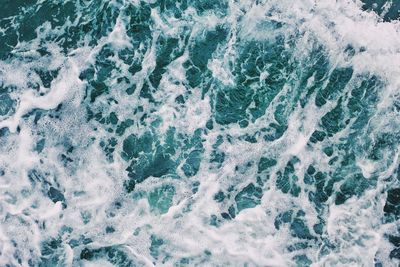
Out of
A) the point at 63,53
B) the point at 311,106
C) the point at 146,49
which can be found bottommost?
the point at 63,53

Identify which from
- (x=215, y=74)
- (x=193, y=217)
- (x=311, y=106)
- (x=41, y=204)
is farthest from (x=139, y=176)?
(x=311, y=106)

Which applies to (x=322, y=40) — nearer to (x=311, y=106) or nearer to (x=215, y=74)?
(x=311, y=106)

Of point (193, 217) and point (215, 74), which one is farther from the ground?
point (215, 74)

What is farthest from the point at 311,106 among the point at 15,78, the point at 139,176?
the point at 15,78

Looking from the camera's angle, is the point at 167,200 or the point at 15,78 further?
the point at 15,78

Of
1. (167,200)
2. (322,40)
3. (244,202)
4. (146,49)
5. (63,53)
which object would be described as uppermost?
(322,40)

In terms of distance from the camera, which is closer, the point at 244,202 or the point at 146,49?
the point at 244,202

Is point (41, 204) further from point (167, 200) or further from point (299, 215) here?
point (299, 215)
